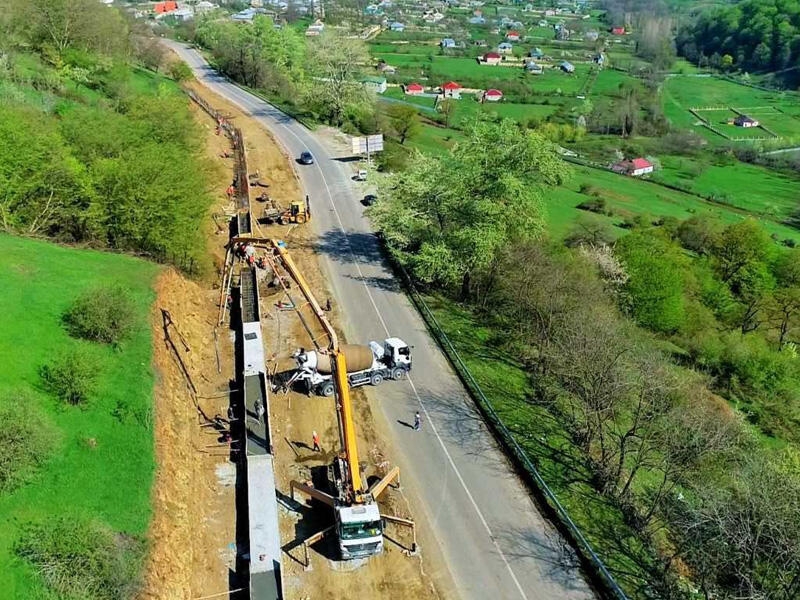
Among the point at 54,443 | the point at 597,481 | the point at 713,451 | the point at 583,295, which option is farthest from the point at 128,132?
the point at 713,451

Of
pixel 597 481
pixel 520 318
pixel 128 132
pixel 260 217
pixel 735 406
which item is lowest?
pixel 735 406

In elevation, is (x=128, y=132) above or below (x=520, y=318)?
above

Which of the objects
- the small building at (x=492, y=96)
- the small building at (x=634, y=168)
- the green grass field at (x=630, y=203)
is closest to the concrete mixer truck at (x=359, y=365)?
the green grass field at (x=630, y=203)

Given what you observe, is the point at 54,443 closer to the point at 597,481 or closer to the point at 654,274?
the point at 597,481

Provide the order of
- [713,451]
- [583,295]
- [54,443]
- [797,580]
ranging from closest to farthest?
[797,580] → [54,443] → [713,451] → [583,295]

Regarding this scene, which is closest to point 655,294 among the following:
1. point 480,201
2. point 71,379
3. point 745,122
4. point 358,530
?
point 480,201

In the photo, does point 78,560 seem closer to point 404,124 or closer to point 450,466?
point 450,466

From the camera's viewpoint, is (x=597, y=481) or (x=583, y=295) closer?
(x=597, y=481)
